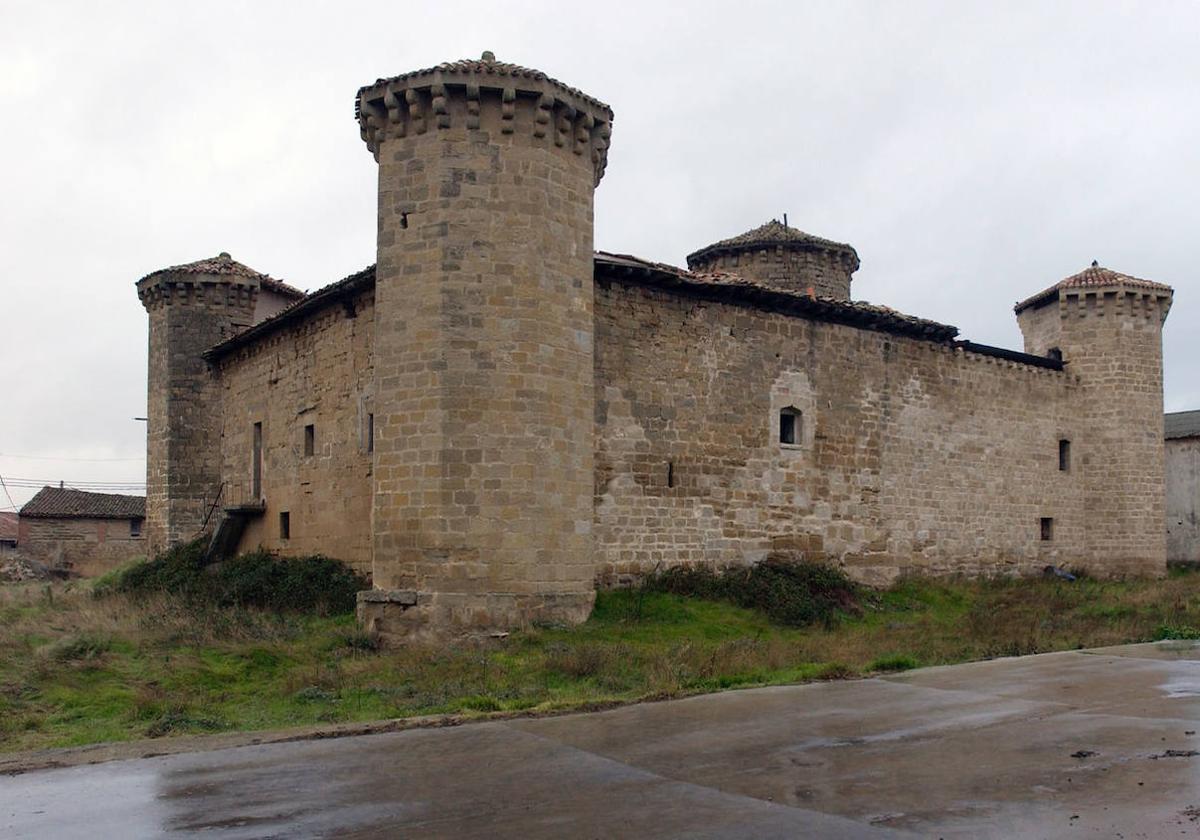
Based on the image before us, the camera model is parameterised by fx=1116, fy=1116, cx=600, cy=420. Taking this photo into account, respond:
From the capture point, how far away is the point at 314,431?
21.1 metres

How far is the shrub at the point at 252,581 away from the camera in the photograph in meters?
18.0

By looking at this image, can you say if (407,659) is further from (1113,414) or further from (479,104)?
(1113,414)

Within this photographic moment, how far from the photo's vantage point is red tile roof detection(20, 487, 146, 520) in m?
41.6

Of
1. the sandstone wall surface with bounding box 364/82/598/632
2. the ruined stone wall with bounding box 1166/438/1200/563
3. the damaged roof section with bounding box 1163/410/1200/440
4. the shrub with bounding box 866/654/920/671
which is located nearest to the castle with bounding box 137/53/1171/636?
the sandstone wall surface with bounding box 364/82/598/632

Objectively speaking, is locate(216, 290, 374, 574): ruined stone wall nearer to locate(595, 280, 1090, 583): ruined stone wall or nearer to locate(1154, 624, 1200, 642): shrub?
locate(595, 280, 1090, 583): ruined stone wall

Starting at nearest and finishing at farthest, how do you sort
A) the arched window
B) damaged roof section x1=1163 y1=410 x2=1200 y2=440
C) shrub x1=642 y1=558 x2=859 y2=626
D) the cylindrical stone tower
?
the cylindrical stone tower < shrub x1=642 y1=558 x2=859 y2=626 < the arched window < damaged roof section x1=1163 y1=410 x2=1200 y2=440

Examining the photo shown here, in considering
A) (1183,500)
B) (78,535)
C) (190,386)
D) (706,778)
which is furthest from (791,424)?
(78,535)

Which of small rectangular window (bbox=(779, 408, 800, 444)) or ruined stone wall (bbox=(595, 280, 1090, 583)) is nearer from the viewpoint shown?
ruined stone wall (bbox=(595, 280, 1090, 583))

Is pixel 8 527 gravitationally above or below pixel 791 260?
below

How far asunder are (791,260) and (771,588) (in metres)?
12.0

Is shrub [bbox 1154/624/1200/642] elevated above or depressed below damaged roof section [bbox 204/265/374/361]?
below

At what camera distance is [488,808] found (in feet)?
22.2

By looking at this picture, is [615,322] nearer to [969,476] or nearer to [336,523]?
[336,523]

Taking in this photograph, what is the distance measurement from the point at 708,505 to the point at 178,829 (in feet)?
43.3
